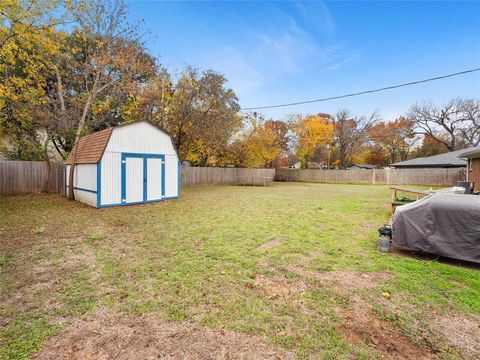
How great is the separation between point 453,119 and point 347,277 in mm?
36785

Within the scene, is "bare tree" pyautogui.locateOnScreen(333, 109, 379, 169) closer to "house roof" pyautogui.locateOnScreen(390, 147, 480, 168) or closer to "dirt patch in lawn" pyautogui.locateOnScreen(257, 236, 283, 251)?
"house roof" pyautogui.locateOnScreen(390, 147, 480, 168)

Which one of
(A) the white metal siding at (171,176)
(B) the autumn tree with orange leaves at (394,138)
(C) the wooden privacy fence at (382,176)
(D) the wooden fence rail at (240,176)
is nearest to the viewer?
(A) the white metal siding at (171,176)

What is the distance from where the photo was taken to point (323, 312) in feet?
8.32

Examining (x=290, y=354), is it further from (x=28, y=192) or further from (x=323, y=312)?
(x=28, y=192)

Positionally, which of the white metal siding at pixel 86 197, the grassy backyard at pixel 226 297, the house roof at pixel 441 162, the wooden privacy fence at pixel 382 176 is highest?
the house roof at pixel 441 162

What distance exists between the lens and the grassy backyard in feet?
6.70

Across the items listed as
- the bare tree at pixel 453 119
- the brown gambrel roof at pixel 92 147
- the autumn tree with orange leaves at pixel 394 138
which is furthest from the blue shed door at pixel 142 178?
the autumn tree with orange leaves at pixel 394 138

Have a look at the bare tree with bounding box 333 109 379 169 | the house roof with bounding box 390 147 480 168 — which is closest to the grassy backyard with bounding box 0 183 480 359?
the house roof with bounding box 390 147 480 168

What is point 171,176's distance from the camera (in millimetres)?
10734

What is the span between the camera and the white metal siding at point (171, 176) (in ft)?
34.5

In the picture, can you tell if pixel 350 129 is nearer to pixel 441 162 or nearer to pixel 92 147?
pixel 441 162

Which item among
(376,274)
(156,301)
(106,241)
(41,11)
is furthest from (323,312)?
(41,11)

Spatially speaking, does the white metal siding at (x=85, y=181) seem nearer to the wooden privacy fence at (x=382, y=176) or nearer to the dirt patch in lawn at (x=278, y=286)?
the dirt patch in lawn at (x=278, y=286)

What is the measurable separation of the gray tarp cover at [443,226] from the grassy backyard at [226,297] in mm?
314
